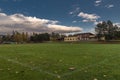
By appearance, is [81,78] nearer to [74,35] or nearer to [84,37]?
[84,37]

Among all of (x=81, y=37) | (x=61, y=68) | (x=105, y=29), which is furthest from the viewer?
(x=81, y=37)

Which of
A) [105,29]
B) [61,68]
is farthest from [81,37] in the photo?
[61,68]

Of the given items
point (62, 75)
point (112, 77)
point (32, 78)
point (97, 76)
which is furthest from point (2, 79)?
point (112, 77)

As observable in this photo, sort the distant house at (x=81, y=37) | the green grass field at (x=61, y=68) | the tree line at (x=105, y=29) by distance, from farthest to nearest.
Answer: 1. the distant house at (x=81, y=37)
2. the tree line at (x=105, y=29)
3. the green grass field at (x=61, y=68)

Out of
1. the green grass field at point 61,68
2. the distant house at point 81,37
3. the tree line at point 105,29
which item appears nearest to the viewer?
the green grass field at point 61,68

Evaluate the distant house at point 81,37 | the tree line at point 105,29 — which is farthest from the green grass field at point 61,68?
the distant house at point 81,37

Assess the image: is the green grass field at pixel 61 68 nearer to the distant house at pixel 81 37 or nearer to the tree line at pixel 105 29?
the tree line at pixel 105 29

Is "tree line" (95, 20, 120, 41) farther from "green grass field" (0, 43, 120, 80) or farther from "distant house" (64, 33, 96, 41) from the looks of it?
"green grass field" (0, 43, 120, 80)

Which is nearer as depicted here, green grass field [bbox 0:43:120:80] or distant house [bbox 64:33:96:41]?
green grass field [bbox 0:43:120:80]

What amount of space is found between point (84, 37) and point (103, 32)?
34385 millimetres

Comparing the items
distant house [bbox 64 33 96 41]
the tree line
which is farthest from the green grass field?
distant house [bbox 64 33 96 41]

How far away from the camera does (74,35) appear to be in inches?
5389

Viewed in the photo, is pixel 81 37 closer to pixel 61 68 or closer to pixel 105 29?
pixel 105 29

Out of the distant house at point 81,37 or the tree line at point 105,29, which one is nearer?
the tree line at point 105,29
